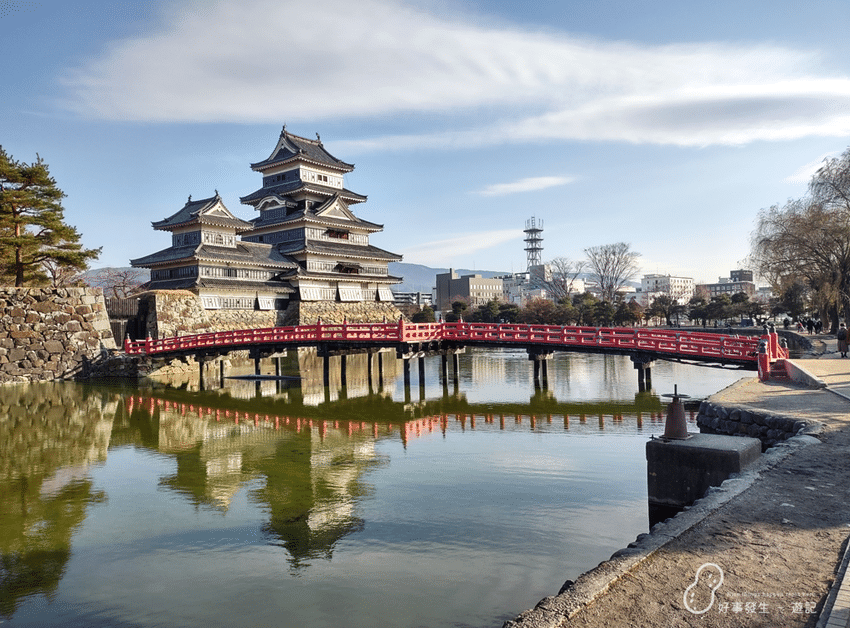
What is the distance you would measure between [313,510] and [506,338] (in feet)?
50.9

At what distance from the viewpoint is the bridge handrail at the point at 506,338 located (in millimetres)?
20297

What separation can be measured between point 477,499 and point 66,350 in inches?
1075

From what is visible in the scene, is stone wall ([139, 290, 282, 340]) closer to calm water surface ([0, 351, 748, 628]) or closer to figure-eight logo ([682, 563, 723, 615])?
calm water surface ([0, 351, 748, 628])

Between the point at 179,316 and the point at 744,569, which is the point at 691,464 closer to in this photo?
the point at 744,569

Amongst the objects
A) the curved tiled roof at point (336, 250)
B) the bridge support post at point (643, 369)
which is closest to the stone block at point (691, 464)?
the bridge support post at point (643, 369)

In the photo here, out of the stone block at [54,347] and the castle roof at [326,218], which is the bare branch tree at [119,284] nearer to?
the stone block at [54,347]

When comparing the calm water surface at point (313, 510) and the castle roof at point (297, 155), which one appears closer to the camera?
the calm water surface at point (313, 510)

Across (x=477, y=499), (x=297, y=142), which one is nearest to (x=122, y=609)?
(x=477, y=499)

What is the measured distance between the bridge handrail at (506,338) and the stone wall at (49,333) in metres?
2.66

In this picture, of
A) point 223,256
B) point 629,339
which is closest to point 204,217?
point 223,256

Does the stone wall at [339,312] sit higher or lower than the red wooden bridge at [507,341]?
higher

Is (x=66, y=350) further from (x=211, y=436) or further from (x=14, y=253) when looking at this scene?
(x=211, y=436)

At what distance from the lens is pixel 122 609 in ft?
22.2

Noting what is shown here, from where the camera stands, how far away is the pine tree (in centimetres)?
2780
